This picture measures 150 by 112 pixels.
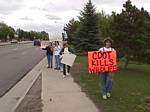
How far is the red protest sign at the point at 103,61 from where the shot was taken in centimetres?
1171

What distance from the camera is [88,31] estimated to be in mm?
44719

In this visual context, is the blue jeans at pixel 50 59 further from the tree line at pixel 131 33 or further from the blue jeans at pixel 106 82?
the blue jeans at pixel 106 82

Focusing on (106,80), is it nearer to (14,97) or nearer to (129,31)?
(14,97)

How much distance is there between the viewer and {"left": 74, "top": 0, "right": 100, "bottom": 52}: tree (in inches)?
1737

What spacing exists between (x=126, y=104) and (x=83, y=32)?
111 ft

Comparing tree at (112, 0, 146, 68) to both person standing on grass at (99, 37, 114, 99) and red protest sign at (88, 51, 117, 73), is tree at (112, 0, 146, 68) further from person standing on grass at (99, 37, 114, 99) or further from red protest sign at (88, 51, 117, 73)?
person standing on grass at (99, 37, 114, 99)

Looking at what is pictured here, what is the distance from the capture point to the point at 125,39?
74.6ft

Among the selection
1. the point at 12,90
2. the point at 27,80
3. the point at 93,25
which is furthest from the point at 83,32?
the point at 12,90

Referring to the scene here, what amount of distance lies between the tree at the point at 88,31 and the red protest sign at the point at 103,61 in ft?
103

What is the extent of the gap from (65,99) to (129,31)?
11.4 meters

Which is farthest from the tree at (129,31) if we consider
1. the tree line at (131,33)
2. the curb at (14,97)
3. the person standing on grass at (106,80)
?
the person standing on grass at (106,80)

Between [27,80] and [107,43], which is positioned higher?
[107,43]

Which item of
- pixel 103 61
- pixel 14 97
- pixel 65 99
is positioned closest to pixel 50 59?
pixel 14 97

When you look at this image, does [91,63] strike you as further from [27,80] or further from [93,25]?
[93,25]
